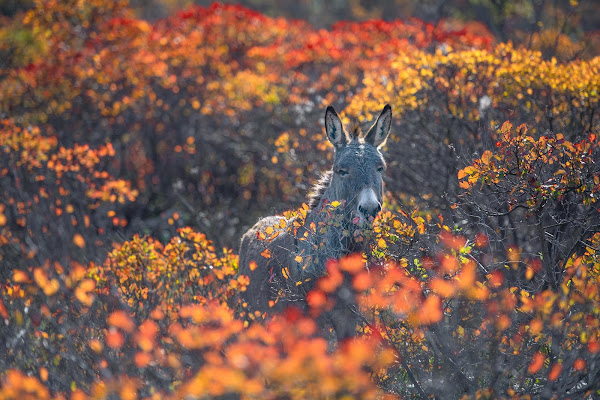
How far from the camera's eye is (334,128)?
712 centimetres

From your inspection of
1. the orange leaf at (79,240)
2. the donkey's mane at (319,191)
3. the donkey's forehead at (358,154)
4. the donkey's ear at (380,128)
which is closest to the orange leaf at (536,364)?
the donkey's forehead at (358,154)

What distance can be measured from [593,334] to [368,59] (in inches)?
507

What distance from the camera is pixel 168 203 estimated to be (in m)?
15.3

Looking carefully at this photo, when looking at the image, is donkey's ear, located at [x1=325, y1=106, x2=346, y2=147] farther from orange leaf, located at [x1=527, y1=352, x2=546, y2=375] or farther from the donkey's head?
orange leaf, located at [x1=527, y1=352, x2=546, y2=375]

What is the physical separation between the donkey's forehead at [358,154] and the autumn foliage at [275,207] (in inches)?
28.6

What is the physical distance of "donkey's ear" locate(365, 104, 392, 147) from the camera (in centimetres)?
708

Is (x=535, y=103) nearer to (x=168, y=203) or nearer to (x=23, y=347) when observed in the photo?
(x=23, y=347)

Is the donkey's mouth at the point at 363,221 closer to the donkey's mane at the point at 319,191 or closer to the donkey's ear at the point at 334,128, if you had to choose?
the donkey's mane at the point at 319,191

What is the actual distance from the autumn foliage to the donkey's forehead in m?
0.73

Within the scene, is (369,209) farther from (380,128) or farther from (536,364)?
(536,364)

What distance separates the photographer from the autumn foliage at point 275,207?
187 inches

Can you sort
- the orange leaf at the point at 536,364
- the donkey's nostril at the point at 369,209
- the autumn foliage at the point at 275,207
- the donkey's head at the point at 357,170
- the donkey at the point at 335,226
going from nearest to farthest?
the orange leaf at the point at 536,364 → the autumn foliage at the point at 275,207 → the donkey's nostril at the point at 369,209 → the donkey's head at the point at 357,170 → the donkey at the point at 335,226

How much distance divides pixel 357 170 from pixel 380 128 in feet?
3.11

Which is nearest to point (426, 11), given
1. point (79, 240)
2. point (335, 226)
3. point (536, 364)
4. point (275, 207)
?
point (275, 207)
